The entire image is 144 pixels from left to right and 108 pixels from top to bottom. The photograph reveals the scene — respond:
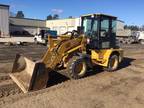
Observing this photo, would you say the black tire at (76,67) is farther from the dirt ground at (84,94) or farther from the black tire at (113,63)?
the black tire at (113,63)

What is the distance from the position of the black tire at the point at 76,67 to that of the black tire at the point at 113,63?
2.01m

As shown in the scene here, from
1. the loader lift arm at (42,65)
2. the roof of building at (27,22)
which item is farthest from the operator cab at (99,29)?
the roof of building at (27,22)

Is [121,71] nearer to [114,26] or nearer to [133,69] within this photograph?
Result: [133,69]

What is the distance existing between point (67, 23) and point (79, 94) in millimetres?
61479

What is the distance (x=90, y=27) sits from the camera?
11.3 metres

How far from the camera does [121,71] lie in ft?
39.9

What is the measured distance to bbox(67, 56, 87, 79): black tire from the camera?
31.6ft

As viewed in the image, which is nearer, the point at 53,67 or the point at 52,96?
the point at 52,96

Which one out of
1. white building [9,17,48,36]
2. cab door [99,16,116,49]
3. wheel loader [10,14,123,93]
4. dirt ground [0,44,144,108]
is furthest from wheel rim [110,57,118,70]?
white building [9,17,48,36]

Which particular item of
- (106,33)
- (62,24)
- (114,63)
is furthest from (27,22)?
(106,33)

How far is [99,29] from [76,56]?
6.15ft

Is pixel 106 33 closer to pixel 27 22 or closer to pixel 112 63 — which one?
pixel 112 63

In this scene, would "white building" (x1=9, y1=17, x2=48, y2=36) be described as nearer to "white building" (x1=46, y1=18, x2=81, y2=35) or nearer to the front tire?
"white building" (x1=46, y1=18, x2=81, y2=35)

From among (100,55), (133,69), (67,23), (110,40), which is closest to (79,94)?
(100,55)
